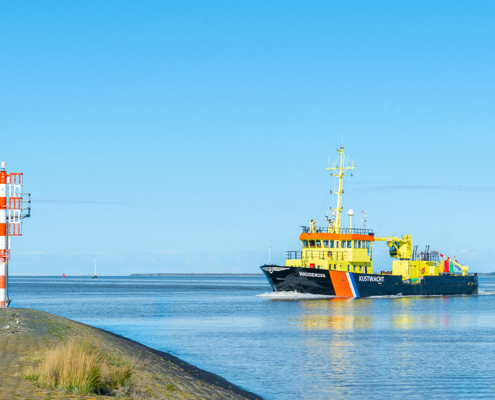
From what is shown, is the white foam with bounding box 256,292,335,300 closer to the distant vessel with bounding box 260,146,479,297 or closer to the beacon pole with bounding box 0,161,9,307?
the distant vessel with bounding box 260,146,479,297

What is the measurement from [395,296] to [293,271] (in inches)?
565

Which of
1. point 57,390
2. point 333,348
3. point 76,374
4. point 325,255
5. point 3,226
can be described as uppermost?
point 3,226

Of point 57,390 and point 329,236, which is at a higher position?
point 329,236

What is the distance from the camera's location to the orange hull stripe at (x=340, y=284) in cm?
6091

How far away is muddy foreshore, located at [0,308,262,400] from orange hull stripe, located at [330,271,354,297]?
39957 millimetres

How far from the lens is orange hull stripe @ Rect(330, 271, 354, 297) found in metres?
60.9

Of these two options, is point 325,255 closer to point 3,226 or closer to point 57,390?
point 3,226

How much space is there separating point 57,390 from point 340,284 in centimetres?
5211

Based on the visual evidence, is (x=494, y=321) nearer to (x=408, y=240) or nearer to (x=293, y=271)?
(x=293, y=271)

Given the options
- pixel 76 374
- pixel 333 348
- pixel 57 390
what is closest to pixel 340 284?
pixel 333 348

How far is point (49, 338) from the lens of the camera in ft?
62.8

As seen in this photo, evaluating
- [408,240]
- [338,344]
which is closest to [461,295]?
[408,240]

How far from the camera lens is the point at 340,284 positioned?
2430 inches

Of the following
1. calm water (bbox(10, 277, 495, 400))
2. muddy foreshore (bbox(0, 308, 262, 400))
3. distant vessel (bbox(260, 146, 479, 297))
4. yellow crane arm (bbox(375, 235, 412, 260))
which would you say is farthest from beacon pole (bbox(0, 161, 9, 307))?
yellow crane arm (bbox(375, 235, 412, 260))
